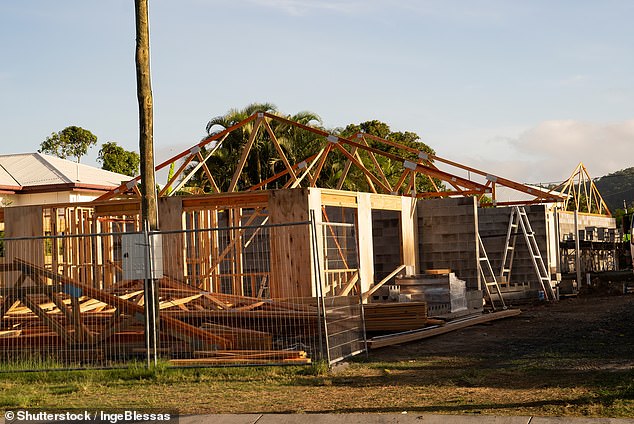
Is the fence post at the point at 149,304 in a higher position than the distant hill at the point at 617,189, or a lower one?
lower

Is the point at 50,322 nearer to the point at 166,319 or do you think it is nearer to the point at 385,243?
the point at 166,319

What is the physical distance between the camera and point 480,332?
17625mm

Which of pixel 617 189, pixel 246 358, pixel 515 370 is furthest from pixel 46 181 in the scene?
pixel 617 189

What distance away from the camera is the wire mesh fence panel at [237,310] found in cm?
1341

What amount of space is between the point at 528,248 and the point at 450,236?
393 cm

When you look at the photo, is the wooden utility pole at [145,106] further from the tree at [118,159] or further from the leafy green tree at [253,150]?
the tree at [118,159]

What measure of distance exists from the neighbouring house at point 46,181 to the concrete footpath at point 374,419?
2806 cm

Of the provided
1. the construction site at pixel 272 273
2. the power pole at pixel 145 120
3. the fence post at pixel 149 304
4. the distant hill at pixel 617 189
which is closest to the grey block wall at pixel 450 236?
the construction site at pixel 272 273

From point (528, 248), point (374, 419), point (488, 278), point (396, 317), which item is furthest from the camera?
point (528, 248)

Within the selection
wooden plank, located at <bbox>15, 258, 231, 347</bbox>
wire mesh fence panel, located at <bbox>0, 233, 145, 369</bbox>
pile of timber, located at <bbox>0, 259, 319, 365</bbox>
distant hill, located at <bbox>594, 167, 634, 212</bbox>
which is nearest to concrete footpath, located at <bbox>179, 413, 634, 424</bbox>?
pile of timber, located at <bbox>0, 259, 319, 365</bbox>

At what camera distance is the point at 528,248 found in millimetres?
26219

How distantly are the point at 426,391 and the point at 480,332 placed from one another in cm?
714

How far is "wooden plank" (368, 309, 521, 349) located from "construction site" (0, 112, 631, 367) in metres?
0.04

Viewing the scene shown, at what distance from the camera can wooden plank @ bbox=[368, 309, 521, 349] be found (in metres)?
15.3
